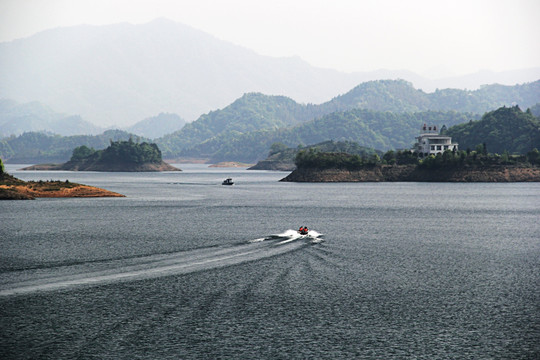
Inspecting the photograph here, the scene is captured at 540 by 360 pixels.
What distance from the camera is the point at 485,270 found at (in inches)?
1658

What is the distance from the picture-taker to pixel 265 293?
3366 cm

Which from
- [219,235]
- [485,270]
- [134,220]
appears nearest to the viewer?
[485,270]

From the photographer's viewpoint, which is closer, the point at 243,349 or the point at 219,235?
the point at 243,349

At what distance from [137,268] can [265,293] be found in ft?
41.4

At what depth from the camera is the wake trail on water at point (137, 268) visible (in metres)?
35.5

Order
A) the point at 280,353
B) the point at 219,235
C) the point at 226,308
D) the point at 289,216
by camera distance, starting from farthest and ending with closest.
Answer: the point at 289,216 < the point at 219,235 < the point at 226,308 < the point at 280,353

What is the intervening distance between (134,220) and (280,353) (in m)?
61.9

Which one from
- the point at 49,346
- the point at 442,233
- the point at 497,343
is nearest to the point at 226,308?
the point at 49,346

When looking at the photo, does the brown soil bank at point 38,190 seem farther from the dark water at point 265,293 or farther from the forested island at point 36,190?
the dark water at point 265,293

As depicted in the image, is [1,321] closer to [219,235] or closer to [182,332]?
[182,332]

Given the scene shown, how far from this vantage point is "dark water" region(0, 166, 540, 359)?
24109mm

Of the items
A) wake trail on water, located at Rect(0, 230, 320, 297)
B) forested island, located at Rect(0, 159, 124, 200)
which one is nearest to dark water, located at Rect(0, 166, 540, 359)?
wake trail on water, located at Rect(0, 230, 320, 297)

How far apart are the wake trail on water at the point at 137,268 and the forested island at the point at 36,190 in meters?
86.8

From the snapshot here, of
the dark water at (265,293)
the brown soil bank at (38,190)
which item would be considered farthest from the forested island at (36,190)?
the dark water at (265,293)
